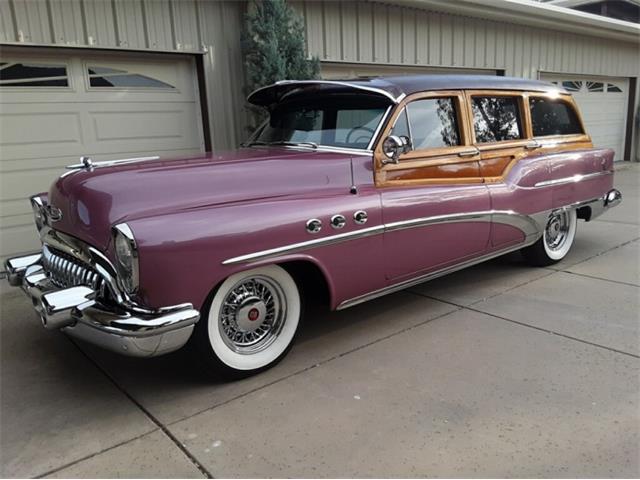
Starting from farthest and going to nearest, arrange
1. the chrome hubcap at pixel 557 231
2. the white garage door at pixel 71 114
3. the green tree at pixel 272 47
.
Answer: the green tree at pixel 272 47 < the white garage door at pixel 71 114 < the chrome hubcap at pixel 557 231

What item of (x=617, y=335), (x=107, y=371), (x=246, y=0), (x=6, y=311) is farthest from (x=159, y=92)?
(x=617, y=335)

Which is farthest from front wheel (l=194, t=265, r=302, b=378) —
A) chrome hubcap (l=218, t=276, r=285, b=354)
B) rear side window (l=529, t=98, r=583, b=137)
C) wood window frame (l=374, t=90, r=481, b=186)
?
rear side window (l=529, t=98, r=583, b=137)

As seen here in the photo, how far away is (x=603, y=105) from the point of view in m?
14.3

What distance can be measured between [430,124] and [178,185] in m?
2.10

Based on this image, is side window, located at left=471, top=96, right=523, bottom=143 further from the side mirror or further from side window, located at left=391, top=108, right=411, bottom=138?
the side mirror

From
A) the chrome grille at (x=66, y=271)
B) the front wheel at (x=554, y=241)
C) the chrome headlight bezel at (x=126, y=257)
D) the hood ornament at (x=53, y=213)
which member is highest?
the hood ornament at (x=53, y=213)

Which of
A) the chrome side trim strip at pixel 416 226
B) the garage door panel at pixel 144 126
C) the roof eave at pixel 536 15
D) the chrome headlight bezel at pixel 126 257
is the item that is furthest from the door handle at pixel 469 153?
the roof eave at pixel 536 15

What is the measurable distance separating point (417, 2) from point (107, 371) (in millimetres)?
7427

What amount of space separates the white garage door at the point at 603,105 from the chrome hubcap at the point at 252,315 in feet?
38.0

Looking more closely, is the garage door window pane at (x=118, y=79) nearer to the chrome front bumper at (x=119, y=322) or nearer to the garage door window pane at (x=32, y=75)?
the garage door window pane at (x=32, y=75)

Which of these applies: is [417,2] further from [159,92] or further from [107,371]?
[107,371]

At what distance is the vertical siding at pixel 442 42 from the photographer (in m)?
7.86

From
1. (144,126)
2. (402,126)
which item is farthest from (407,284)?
(144,126)

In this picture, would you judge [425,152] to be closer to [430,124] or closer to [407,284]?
[430,124]
